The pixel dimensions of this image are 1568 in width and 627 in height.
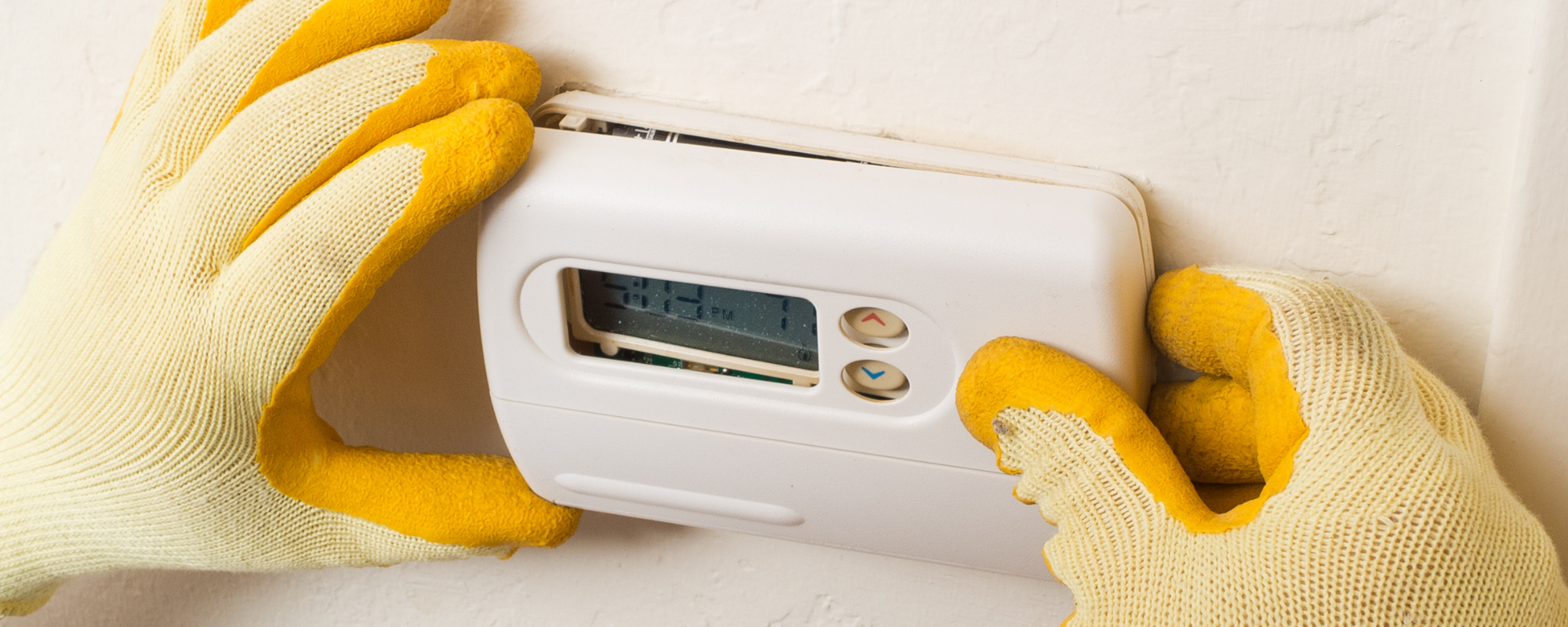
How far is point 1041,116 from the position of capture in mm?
582

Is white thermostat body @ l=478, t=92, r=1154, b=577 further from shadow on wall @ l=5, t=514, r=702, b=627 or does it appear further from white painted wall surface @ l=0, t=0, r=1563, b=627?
shadow on wall @ l=5, t=514, r=702, b=627

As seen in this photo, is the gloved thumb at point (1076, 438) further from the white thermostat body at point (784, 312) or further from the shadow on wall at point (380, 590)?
the shadow on wall at point (380, 590)

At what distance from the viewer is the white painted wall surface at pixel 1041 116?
1.71ft

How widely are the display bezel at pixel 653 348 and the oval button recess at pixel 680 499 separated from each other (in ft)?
0.32

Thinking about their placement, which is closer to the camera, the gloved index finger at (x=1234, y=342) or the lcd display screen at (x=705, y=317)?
the gloved index finger at (x=1234, y=342)

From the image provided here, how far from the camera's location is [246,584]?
928 mm

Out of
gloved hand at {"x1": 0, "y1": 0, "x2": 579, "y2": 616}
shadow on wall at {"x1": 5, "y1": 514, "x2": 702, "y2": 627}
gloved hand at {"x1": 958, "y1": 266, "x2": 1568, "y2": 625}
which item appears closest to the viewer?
gloved hand at {"x1": 958, "y1": 266, "x2": 1568, "y2": 625}

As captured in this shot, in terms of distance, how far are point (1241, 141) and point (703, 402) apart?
1.14ft

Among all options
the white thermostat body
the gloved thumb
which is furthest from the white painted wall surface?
the gloved thumb

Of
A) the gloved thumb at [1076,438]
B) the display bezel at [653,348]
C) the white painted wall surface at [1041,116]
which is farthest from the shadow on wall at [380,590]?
the gloved thumb at [1076,438]

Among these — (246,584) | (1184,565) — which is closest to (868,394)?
(1184,565)

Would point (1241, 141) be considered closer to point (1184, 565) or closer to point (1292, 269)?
point (1292, 269)

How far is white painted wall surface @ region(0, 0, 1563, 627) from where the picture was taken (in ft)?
1.71

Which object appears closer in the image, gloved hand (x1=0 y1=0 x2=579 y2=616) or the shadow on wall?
gloved hand (x1=0 y1=0 x2=579 y2=616)
